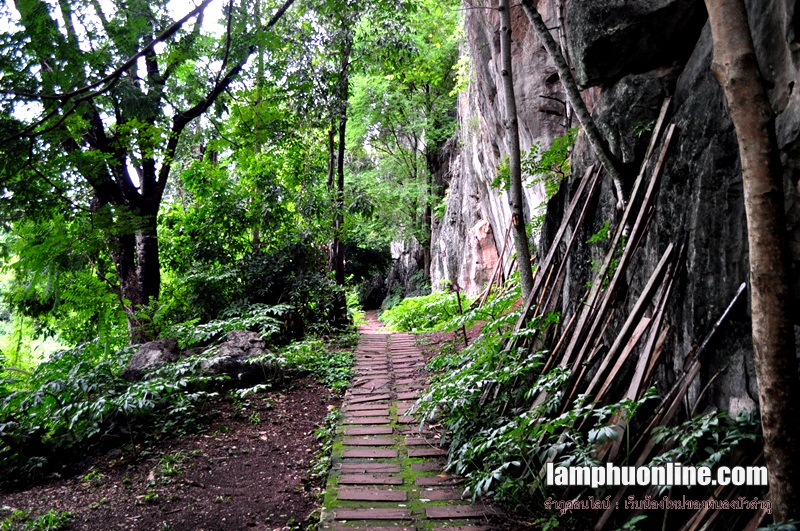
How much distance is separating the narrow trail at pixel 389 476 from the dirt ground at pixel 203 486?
0.98 feet

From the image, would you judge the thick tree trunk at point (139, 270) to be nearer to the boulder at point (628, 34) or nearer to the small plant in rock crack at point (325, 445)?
the small plant in rock crack at point (325, 445)

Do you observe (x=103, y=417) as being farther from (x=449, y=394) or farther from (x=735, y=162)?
(x=735, y=162)

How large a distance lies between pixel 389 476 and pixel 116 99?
175 inches

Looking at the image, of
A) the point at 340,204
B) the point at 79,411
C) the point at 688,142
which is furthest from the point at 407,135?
the point at 688,142

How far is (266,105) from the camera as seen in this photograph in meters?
8.52

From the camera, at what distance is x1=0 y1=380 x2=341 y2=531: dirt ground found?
3264 mm

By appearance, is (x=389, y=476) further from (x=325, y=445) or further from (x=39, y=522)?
(x=39, y=522)

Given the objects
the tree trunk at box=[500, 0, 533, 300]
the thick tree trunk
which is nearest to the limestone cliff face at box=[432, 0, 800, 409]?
the tree trunk at box=[500, 0, 533, 300]

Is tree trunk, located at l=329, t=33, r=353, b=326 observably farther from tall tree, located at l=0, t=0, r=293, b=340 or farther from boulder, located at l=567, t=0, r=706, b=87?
boulder, located at l=567, t=0, r=706, b=87

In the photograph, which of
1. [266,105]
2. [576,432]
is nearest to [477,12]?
[266,105]

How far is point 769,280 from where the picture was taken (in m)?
1.88

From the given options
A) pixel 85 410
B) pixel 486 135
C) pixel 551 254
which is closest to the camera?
pixel 85 410

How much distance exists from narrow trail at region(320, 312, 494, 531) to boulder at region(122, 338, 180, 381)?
2222 mm

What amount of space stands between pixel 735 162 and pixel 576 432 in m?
1.64
